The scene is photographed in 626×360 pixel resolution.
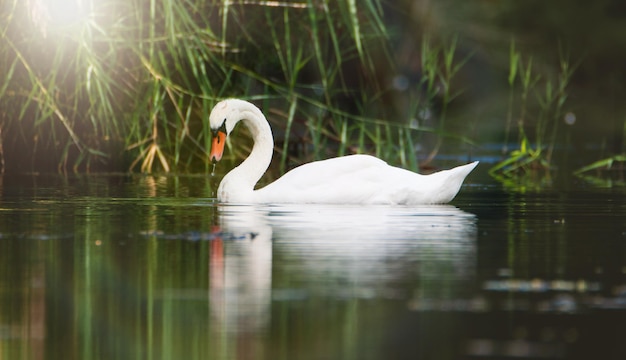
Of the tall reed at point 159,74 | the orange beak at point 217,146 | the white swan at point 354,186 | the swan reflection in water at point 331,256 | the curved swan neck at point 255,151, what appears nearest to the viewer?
the swan reflection in water at point 331,256

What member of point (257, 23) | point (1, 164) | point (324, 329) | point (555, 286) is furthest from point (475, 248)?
point (1, 164)

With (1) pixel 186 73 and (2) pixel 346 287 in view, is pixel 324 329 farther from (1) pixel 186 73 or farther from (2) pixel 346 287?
(1) pixel 186 73

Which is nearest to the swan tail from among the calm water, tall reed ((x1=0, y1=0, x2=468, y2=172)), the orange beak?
the calm water

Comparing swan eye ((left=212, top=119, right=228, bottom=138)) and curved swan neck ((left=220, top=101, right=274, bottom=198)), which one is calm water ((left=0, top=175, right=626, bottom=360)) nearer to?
curved swan neck ((left=220, top=101, right=274, bottom=198))

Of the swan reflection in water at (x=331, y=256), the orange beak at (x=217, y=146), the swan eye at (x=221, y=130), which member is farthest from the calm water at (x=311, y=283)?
the swan eye at (x=221, y=130)

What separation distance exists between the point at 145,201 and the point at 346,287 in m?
4.89

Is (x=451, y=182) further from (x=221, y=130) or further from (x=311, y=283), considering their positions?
(x=311, y=283)

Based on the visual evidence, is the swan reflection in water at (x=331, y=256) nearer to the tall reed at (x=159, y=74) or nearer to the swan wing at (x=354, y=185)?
the swan wing at (x=354, y=185)

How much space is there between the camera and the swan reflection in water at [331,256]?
6.15m

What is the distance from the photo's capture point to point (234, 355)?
4938 mm

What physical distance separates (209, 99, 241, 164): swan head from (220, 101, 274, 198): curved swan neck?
42mm

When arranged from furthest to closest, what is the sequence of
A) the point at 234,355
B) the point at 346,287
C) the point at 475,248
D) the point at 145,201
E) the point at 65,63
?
the point at 65,63
the point at 145,201
the point at 475,248
the point at 346,287
the point at 234,355

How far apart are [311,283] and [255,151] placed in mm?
5265

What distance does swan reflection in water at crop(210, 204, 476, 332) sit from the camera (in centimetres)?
615
